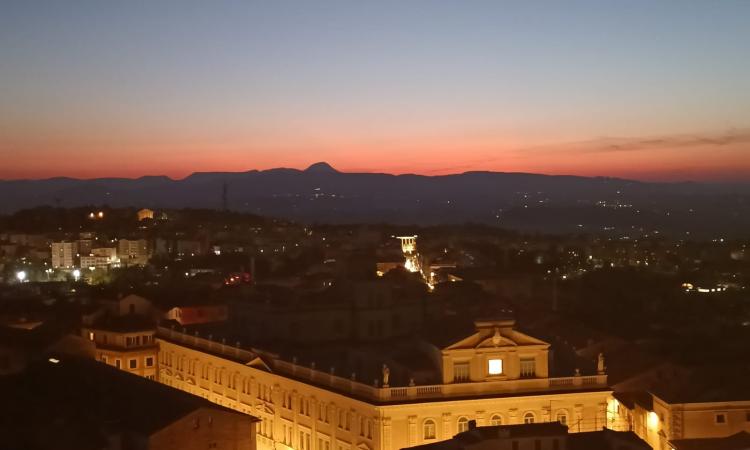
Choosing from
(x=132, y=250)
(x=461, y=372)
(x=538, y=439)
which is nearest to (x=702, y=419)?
(x=461, y=372)

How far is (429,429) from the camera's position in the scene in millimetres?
37562

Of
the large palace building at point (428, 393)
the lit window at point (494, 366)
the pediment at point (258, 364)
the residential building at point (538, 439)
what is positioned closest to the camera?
Result: the residential building at point (538, 439)

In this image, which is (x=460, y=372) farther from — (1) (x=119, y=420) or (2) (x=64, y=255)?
(2) (x=64, y=255)

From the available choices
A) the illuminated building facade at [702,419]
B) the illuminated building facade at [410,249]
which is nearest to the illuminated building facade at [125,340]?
the illuminated building facade at [702,419]

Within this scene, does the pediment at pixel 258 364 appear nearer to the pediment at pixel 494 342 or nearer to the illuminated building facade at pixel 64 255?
the pediment at pixel 494 342

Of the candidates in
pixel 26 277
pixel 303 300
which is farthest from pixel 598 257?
pixel 303 300

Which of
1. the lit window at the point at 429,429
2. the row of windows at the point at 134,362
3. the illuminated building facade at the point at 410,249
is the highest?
the lit window at the point at 429,429

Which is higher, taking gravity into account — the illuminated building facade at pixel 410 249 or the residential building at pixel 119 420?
the residential building at pixel 119 420

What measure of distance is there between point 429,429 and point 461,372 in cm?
238

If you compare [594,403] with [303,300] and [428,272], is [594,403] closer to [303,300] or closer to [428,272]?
[303,300]

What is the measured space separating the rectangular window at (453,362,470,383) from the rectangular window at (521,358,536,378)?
2148 millimetres

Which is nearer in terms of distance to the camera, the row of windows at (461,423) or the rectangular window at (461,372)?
the row of windows at (461,423)

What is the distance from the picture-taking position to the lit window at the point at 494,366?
38.7m

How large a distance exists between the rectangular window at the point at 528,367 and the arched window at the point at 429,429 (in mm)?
3931
